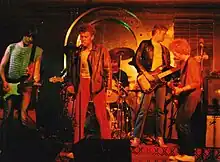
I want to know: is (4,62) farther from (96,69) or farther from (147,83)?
(147,83)

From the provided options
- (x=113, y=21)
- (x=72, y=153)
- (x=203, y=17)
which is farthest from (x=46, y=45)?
(x=203, y=17)

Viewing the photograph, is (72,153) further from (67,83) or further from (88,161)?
(67,83)

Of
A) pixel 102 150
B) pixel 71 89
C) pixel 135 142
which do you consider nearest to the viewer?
pixel 102 150

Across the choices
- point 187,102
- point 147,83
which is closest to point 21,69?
point 147,83

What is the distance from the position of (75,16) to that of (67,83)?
0.67 meters

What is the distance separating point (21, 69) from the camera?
3998 mm

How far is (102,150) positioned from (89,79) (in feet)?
2.30

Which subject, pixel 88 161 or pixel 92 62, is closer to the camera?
pixel 88 161

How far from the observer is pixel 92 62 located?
12.8 ft

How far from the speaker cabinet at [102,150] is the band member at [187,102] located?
0.48 metres

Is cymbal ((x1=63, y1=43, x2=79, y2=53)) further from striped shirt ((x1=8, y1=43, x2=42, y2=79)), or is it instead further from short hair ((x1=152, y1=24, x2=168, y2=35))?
short hair ((x1=152, y1=24, x2=168, y2=35))

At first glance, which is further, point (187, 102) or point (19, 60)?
point (19, 60)

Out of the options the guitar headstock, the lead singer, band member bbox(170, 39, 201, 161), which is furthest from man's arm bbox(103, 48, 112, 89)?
band member bbox(170, 39, 201, 161)

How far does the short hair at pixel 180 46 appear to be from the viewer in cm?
384
